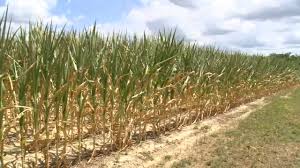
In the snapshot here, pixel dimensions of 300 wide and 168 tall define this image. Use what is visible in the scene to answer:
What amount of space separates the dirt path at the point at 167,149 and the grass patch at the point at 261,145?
1.09 feet

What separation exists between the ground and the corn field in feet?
0.90

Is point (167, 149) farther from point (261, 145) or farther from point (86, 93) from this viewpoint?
point (86, 93)

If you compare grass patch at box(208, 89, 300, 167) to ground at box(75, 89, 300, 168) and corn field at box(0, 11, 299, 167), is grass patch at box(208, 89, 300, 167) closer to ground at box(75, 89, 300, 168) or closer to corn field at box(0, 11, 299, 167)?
A: ground at box(75, 89, 300, 168)

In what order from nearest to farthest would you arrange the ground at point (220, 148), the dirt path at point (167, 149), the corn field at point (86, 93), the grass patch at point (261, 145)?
the corn field at point (86, 93), the dirt path at point (167, 149), the ground at point (220, 148), the grass patch at point (261, 145)

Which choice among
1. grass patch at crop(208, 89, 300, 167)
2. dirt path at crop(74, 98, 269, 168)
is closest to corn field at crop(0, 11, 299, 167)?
dirt path at crop(74, 98, 269, 168)

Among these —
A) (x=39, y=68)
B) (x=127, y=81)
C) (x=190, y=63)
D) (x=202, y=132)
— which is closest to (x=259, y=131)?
(x=202, y=132)

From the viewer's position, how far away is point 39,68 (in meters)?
4.96

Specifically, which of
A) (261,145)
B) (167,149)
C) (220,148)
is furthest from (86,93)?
(261,145)

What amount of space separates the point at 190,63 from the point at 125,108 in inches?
155

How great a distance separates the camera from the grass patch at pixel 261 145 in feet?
23.0

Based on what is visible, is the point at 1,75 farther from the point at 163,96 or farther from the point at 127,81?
the point at 163,96

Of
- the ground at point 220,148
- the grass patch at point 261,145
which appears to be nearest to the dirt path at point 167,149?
the ground at point 220,148

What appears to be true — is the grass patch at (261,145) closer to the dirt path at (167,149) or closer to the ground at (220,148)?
the ground at (220,148)

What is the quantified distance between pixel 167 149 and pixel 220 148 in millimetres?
937
